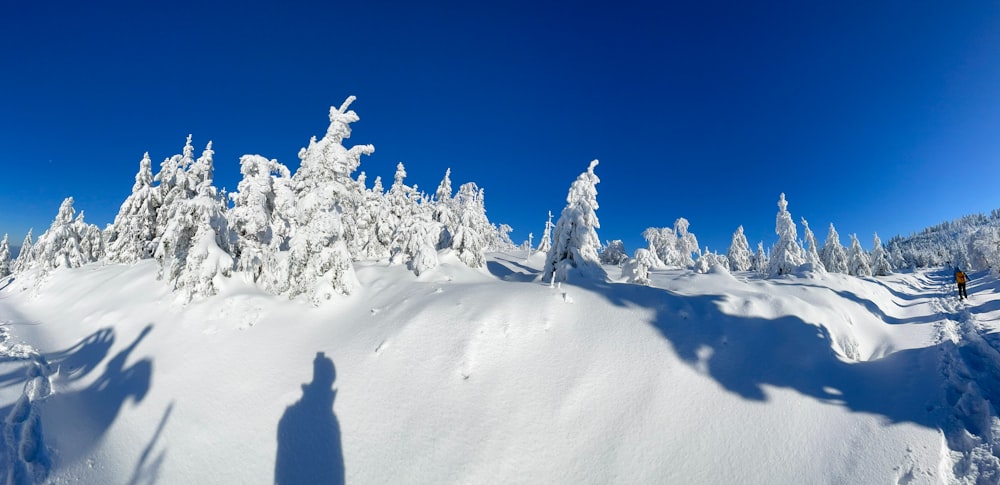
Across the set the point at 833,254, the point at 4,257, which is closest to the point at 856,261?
the point at 833,254

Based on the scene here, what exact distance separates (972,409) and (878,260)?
78.1 meters

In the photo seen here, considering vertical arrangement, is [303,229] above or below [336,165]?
below

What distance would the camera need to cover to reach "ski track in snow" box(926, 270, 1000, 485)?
6379mm

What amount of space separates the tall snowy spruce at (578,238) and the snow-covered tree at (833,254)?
54195mm

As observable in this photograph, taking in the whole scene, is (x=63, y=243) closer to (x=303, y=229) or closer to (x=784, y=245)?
(x=303, y=229)

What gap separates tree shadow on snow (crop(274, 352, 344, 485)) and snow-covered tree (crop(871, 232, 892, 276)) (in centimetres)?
8527

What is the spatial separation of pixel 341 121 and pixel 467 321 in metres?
12.0

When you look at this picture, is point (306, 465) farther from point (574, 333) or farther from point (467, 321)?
point (574, 333)

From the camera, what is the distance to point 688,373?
9.76 meters

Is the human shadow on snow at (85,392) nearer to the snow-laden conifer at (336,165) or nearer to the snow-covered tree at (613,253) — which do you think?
the snow-laden conifer at (336,165)

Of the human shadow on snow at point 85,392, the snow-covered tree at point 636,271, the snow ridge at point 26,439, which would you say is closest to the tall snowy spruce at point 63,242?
the human shadow on snow at point 85,392

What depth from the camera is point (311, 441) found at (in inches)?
346

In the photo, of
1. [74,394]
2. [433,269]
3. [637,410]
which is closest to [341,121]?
[433,269]

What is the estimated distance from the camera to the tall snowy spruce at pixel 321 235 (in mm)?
16328
